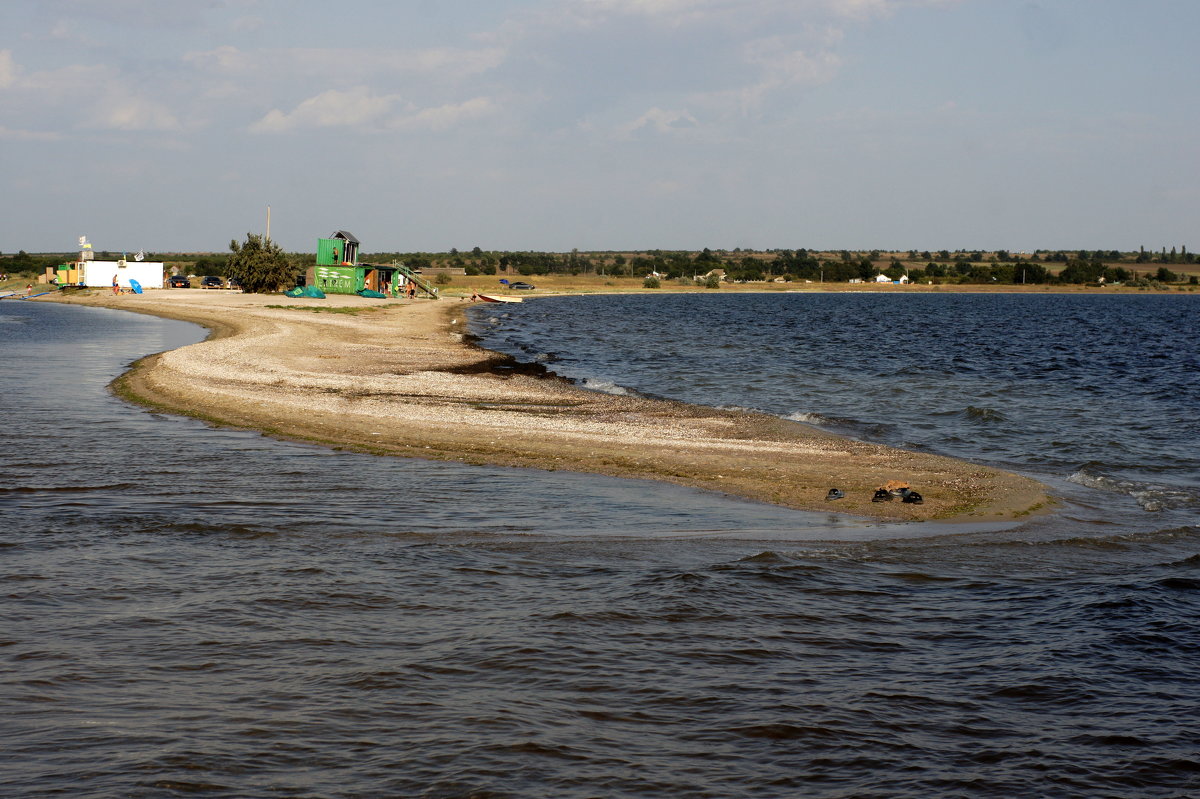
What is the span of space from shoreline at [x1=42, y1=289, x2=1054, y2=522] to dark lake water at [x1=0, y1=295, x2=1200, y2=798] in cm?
111

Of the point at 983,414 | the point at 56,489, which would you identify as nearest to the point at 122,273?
the point at 983,414

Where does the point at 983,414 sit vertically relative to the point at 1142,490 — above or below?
above

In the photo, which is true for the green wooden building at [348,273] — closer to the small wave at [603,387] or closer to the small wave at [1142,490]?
the small wave at [603,387]

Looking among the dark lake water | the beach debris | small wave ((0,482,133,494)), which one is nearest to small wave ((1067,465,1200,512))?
the dark lake water

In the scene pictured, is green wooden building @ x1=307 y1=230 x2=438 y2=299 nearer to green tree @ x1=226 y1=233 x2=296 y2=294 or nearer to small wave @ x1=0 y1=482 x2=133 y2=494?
green tree @ x1=226 y1=233 x2=296 y2=294

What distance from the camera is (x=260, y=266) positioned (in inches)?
3659

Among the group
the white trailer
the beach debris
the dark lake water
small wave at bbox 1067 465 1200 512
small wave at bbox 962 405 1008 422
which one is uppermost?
the white trailer

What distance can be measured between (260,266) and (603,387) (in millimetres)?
68559

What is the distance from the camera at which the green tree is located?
3669 inches

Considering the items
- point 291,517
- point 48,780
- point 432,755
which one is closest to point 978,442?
point 291,517

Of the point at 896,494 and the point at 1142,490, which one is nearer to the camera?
the point at 896,494

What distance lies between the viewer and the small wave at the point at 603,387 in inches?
1222

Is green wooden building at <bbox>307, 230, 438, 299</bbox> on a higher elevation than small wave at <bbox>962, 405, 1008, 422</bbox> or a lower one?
higher

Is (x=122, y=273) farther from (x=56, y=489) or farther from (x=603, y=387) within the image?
(x=56, y=489)
